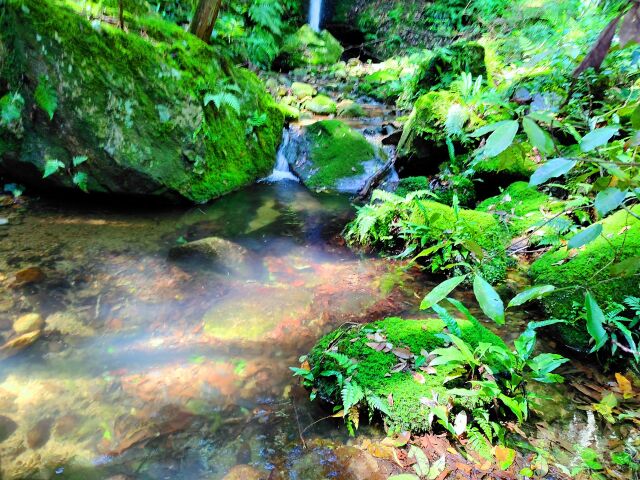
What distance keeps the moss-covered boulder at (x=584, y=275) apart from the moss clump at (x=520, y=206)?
25.7 inches

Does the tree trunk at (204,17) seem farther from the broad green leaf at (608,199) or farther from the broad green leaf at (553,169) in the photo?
the broad green leaf at (608,199)

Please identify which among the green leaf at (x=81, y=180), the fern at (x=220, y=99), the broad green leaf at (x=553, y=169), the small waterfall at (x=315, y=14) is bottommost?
the green leaf at (x=81, y=180)

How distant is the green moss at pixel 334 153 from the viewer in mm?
7504

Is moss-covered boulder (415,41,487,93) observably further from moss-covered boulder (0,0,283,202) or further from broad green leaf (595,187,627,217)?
broad green leaf (595,187,627,217)

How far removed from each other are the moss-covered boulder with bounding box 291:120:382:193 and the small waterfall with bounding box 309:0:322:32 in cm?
935

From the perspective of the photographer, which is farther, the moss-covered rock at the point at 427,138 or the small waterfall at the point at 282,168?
the small waterfall at the point at 282,168

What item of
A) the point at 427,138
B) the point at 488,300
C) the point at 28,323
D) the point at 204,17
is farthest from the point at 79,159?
the point at 488,300

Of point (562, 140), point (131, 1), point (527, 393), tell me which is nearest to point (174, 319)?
point (527, 393)

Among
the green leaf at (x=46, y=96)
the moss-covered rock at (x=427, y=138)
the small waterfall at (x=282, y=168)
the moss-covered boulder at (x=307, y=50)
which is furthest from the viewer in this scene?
the moss-covered boulder at (x=307, y=50)

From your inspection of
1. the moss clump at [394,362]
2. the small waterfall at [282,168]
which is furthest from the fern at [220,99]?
the moss clump at [394,362]

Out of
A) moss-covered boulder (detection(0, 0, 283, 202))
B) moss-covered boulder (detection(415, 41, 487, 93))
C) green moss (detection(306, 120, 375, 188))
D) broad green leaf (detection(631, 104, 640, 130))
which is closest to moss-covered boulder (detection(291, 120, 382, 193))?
green moss (detection(306, 120, 375, 188))

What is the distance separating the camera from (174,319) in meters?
3.73

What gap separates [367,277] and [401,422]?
83.0 inches

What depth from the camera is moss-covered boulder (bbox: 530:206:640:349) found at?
129 inches
